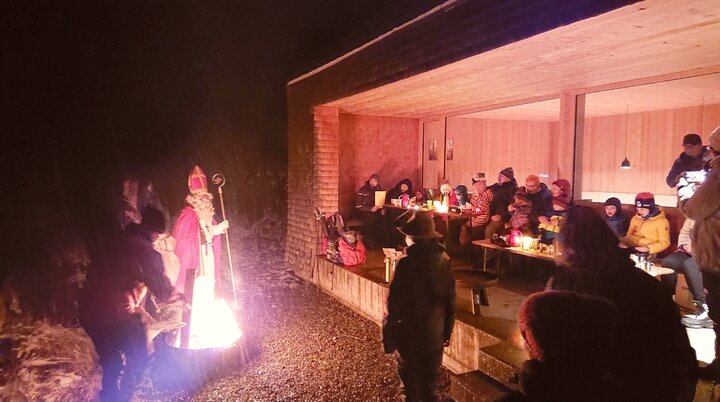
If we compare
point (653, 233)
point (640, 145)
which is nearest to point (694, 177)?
point (653, 233)

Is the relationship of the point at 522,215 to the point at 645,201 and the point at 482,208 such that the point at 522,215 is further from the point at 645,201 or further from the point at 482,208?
the point at 645,201

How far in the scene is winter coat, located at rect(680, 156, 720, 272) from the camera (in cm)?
359

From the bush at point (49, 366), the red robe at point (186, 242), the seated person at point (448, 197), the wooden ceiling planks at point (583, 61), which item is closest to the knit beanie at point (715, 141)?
the wooden ceiling planks at point (583, 61)

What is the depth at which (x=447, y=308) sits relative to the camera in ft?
13.1

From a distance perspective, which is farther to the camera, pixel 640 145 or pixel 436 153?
pixel 436 153

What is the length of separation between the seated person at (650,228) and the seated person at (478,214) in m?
2.82

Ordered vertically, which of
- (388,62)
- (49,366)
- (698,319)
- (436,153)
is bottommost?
(49,366)

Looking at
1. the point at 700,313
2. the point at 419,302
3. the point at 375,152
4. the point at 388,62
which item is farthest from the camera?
the point at 375,152

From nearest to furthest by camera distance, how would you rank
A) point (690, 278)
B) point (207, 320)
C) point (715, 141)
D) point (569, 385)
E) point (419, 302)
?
1. point (569, 385)
2. point (715, 141)
3. point (419, 302)
4. point (690, 278)
5. point (207, 320)

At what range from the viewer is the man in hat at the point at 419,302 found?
388 cm

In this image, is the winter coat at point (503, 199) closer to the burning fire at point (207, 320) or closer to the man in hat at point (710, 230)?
the man in hat at point (710, 230)

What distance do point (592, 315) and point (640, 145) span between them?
1199 centimetres

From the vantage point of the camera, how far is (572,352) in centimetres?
167

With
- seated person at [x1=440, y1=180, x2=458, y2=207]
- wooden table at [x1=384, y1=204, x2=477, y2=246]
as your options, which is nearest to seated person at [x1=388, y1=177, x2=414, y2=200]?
wooden table at [x1=384, y1=204, x2=477, y2=246]
